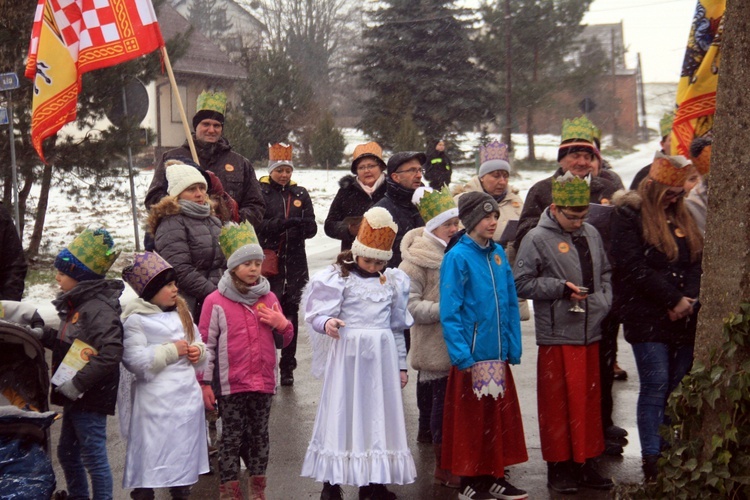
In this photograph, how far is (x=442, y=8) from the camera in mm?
37812

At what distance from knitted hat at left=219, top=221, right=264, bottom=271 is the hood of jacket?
1.14 metres

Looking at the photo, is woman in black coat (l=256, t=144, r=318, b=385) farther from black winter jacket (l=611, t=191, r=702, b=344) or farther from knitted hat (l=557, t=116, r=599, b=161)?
black winter jacket (l=611, t=191, r=702, b=344)

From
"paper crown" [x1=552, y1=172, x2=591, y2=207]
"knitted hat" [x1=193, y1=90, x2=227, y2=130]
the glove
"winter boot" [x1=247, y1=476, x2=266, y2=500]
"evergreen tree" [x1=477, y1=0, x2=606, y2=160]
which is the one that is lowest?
"winter boot" [x1=247, y1=476, x2=266, y2=500]

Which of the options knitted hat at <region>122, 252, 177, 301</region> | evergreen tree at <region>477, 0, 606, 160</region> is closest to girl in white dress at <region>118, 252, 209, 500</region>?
knitted hat at <region>122, 252, 177, 301</region>

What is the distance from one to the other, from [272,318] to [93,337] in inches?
41.3

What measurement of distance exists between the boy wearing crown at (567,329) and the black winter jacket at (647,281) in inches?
7.0

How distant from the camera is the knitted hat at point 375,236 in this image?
5781 millimetres

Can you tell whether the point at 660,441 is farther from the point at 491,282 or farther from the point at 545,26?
the point at 545,26

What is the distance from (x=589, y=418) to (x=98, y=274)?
10.0ft

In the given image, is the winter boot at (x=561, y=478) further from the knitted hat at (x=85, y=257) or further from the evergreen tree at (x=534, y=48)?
the evergreen tree at (x=534, y=48)

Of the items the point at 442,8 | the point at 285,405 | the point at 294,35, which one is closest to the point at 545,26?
the point at 442,8

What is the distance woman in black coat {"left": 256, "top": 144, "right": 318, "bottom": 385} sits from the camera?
8.80m

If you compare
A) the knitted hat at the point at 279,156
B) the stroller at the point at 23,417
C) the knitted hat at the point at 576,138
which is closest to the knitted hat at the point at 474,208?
the knitted hat at the point at 576,138

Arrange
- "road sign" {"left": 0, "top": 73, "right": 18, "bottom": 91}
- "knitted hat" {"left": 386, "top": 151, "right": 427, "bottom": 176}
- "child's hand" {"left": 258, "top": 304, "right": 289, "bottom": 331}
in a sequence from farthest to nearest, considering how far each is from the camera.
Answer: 1. "road sign" {"left": 0, "top": 73, "right": 18, "bottom": 91}
2. "knitted hat" {"left": 386, "top": 151, "right": 427, "bottom": 176}
3. "child's hand" {"left": 258, "top": 304, "right": 289, "bottom": 331}
